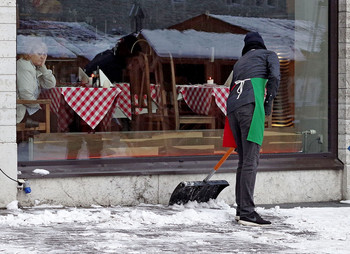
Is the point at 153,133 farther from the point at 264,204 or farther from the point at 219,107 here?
the point at 264,204

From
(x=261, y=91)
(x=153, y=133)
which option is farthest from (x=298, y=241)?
(x=153, y=133)

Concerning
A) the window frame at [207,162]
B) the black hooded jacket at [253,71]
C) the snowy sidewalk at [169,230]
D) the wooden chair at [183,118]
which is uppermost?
the black hooded jacket at [253,71]

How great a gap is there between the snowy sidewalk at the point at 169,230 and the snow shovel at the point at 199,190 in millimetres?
88

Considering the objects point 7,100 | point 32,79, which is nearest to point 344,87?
point 32,79

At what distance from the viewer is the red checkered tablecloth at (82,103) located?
9938 mm

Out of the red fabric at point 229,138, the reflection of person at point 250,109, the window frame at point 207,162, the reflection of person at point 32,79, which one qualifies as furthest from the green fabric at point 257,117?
the reflection of person at point 32,79

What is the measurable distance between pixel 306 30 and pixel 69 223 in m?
4.18

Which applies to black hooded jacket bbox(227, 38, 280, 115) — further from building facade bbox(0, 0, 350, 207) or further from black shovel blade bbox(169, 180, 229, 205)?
building facade bbox(0, 0, 350, 207)

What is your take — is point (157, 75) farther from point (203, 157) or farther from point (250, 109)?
point (250, 109)

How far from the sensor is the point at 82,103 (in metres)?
10.1

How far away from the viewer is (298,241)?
25.2ft

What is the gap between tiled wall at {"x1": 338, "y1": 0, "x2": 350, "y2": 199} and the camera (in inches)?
411

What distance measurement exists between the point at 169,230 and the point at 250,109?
4.80ft

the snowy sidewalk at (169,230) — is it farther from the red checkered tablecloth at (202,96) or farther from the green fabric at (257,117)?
the red checkered tablecloth at (202,96)
